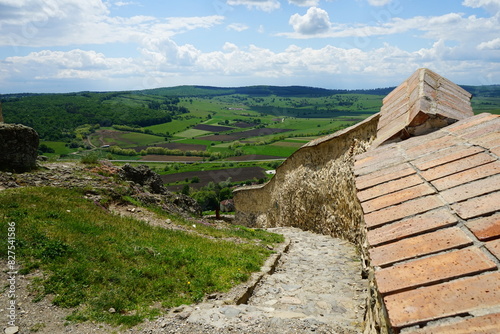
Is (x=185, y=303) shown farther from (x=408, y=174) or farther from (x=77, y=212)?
(x=77, y=212)

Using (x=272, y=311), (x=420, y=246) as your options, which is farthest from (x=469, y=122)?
(x=272, y=311)

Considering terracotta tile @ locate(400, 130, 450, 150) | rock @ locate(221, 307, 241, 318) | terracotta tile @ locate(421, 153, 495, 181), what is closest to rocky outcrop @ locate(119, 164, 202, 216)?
rock @ locate(221, 307, 241, 318)

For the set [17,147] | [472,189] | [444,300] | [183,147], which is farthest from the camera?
[183,147]

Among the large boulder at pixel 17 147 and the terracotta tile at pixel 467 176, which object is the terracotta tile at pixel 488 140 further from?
the large boulder at pixel 17 147

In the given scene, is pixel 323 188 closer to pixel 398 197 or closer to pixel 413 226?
pixel 398 197

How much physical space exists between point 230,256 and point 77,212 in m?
3.96

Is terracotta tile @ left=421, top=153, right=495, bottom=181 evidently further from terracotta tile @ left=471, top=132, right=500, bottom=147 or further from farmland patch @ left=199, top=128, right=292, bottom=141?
farmland patch @ left=199, top=128, right=292, bottom=141

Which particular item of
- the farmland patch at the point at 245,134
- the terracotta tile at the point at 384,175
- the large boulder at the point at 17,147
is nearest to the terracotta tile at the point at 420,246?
the terracotta tile at the point at 384,175

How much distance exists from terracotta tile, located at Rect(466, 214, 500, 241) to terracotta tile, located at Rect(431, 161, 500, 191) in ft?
1.35

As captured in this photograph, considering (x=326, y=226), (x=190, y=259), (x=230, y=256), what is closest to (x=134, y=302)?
(x=190, y=259)

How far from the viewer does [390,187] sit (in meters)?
2.31

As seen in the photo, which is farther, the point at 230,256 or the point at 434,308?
the point at 230,256

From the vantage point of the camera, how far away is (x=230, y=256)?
23.5 ft

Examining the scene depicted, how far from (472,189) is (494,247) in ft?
1.78
